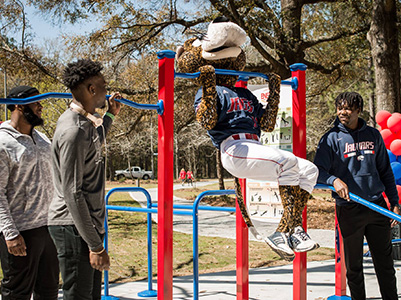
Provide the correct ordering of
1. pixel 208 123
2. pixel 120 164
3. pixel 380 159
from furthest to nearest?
1. pixel 120 164
2. pixel 380 159
3. pixel 208 123


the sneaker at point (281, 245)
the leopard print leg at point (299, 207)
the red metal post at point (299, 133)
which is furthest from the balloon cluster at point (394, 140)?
the sneaker at point (281, 245)

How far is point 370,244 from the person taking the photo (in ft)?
10.8

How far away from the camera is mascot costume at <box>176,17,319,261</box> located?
2.59 metres

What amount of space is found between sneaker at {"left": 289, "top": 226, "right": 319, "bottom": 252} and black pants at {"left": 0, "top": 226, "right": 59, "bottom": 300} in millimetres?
1525

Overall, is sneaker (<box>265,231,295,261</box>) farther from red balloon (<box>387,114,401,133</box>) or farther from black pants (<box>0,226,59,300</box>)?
red balloon (<box>387,114,401,133</box>)

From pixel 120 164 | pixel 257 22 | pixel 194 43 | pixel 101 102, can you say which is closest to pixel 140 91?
pixel 257 22

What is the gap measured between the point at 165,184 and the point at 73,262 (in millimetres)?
A: 911

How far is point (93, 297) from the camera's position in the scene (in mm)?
2311

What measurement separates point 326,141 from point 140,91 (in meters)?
8.71

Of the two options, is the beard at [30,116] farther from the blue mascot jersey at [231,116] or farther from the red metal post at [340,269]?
the red metal post at [340,269]

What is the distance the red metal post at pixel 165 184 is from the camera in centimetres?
283

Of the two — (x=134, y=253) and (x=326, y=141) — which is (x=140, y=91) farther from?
(x=326, y=141)

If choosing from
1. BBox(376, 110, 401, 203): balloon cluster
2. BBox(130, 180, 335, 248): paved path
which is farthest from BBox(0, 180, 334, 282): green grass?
BBox(376, 110, 401, 203): balloon cluster

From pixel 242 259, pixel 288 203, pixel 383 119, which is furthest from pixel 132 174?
pixel 288 203
